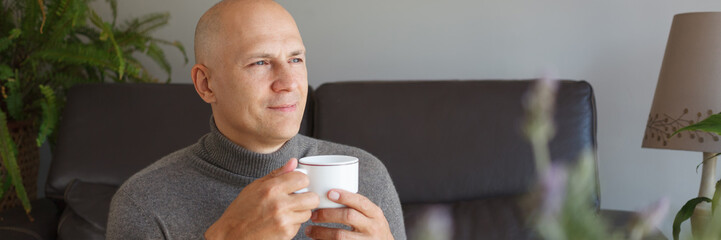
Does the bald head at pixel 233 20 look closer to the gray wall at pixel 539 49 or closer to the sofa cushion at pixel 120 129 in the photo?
the sofa cushion at pixel 120 129

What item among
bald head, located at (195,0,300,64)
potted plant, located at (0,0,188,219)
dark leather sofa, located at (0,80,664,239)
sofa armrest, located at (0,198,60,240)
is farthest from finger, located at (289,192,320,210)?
potted plant, located at (0,0,188,219)

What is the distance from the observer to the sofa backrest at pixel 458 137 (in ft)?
5.76

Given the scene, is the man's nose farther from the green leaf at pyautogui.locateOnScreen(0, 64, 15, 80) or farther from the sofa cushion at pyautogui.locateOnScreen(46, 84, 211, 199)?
the green leaf at pyautogui.locateOnScreen(0, 64, 15, 80)

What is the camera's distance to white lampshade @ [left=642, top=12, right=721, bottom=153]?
1533mm

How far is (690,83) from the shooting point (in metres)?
1.56

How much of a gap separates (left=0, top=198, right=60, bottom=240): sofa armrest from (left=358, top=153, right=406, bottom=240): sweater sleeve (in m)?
1.10

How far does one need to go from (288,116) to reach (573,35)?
1.46 metres

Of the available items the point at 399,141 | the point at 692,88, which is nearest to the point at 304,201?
the point at 399,141

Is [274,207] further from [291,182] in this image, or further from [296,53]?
[296,53]

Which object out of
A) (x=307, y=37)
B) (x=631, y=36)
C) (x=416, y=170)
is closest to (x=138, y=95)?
(x=307, y=37)

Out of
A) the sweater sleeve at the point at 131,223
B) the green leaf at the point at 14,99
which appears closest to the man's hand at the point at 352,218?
the sweater sleeve at the point at 131,223

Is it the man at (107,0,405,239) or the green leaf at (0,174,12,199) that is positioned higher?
the man at (107,0,405,239)

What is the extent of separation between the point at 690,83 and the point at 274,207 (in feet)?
4.13

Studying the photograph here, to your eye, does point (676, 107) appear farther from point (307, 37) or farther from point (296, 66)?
point (307, 37)
